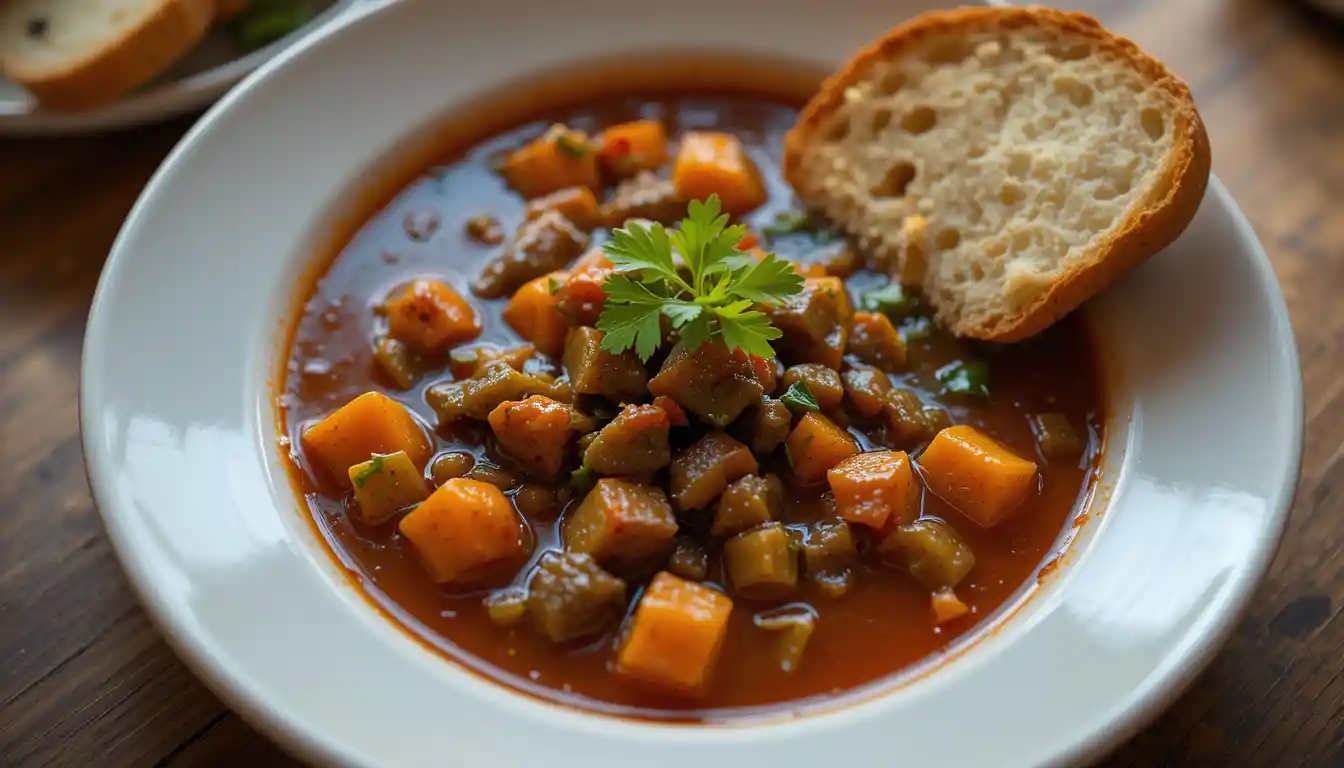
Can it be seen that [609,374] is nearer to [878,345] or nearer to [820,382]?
[820,382]

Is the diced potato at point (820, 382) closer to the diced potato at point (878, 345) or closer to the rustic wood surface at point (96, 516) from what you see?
the diced potato at point (878, 345)

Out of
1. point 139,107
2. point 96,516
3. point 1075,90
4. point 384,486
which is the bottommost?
point 96,516

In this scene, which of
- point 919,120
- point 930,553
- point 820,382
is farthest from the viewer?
point 919,120

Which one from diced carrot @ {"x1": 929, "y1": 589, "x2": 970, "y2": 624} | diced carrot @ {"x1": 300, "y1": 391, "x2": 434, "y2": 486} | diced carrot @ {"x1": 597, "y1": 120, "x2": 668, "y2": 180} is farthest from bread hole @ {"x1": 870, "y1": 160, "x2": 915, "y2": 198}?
diced carrot @ {"x1": 300, "y1": 391, "x2": 434, "y2": 486}

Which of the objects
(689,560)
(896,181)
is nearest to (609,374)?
(689,560)

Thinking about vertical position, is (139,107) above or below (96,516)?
above

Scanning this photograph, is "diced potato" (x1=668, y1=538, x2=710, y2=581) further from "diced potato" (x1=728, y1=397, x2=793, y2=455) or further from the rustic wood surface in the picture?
the rustic wood surface

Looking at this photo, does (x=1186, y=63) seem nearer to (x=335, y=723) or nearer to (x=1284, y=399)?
(x=1284, y=399)
